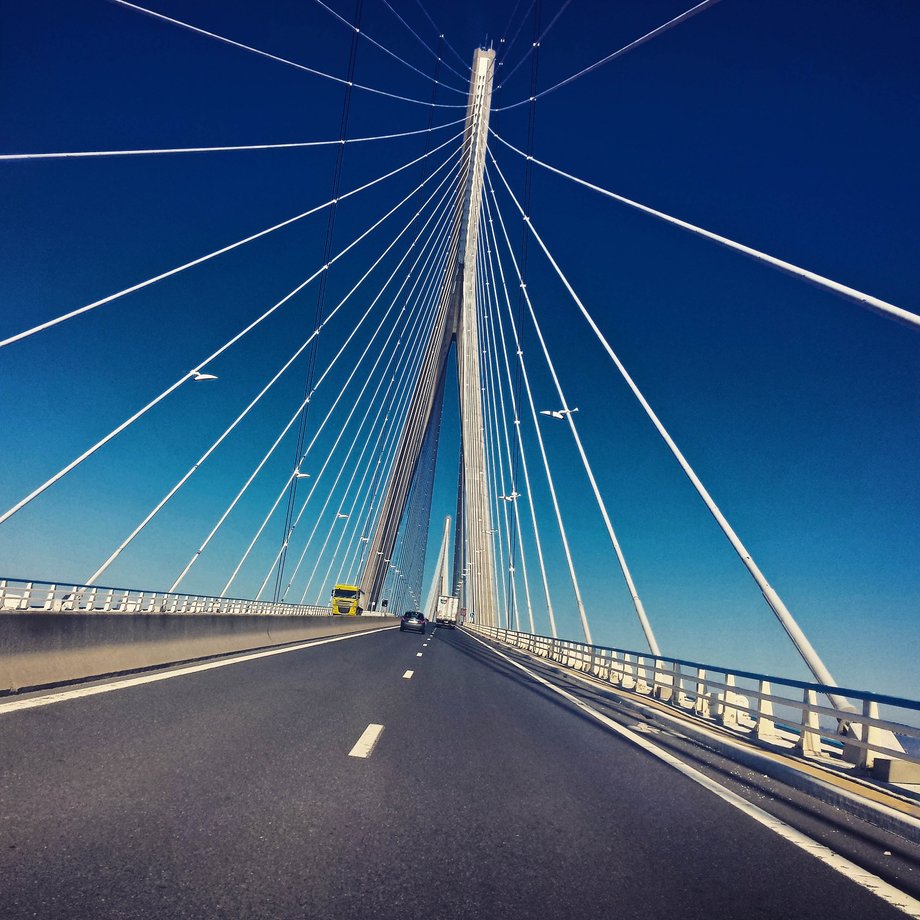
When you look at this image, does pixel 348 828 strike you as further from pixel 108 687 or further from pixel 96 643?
pixel 96 643

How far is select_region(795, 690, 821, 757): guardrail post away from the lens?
995 centimetres

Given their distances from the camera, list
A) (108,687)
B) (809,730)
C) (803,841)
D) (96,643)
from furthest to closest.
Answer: (96,643), (809,730), (108,687), (803,841)

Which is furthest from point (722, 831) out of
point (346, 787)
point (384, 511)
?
point (384, 511)

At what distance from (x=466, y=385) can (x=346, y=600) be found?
22731 mm

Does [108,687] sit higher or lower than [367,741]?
lower

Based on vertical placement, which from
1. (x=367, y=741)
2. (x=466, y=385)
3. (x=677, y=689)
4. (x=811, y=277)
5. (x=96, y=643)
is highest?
(x=466, y=385)

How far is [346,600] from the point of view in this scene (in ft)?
213

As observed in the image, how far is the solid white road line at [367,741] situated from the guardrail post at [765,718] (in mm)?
6007

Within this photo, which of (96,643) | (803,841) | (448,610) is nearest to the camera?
(803,841)

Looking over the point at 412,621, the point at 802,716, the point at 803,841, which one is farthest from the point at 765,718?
the point at 412,621

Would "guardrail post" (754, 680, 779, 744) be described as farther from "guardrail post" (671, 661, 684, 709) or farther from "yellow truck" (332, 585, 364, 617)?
"yellow truck" (332, 585, 364, 617)

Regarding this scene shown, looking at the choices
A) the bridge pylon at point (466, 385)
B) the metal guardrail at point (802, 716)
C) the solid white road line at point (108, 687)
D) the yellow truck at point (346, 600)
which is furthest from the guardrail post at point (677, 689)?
the yellow truck at point (346, 600)

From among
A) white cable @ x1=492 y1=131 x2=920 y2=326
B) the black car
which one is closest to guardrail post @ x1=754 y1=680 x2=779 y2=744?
white cable @ x1=492 y1=131 x2=920 y2=326

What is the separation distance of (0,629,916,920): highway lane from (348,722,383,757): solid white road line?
0.10 metres
